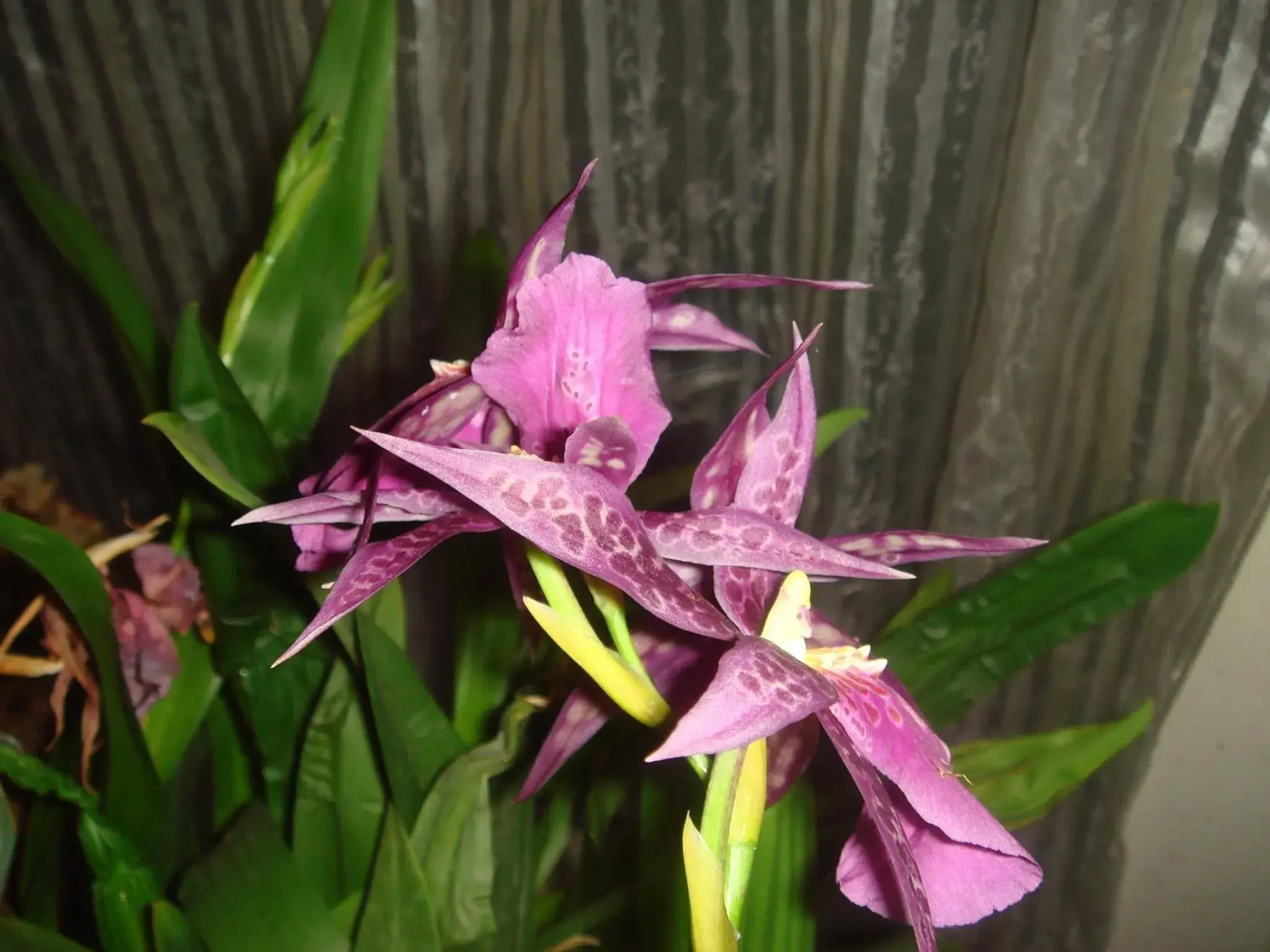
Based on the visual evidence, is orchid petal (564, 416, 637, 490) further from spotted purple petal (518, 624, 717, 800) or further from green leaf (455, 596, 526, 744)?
green leaf (455, 596, 526, 744)

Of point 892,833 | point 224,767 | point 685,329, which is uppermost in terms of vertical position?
point 685,329


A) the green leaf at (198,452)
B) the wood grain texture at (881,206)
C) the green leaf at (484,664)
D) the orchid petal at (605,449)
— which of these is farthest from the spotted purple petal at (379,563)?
the wood grain texture at (881,206)

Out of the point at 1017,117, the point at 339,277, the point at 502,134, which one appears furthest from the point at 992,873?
the point at 502,134

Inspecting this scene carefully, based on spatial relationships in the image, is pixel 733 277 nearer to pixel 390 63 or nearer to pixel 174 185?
pixel 390 63

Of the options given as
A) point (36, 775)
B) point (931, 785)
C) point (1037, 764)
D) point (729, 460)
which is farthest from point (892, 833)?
point (36, 775)

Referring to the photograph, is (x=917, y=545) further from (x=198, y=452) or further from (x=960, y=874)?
(x=198, y=452)

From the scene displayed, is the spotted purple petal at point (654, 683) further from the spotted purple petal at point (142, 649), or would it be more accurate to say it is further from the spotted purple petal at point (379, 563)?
the spotted purple petal at point (142, 649)
